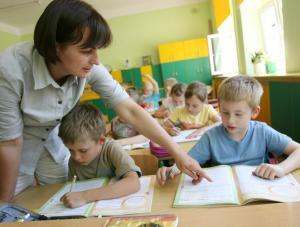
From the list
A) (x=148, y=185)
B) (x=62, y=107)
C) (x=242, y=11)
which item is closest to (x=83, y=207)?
(x=148, y=185)

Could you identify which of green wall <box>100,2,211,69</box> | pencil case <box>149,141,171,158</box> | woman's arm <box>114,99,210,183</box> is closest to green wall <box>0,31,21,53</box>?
green wall <box>100,2,211,69</box>

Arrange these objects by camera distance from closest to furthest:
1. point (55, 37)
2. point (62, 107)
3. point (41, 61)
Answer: point (55, 37)
point (41, 61)
point (62, 107)

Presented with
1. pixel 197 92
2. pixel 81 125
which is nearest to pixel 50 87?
pixel 81 125

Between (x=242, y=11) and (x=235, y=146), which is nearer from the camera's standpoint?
(x=235, y=146)

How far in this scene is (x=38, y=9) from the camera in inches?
237

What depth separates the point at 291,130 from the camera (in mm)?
2316

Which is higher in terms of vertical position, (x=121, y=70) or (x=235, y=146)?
(x=121, y=70)

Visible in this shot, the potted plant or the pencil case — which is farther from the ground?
the potted plant

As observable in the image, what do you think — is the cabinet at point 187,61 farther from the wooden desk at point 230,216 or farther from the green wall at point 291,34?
the wooden desk at point 230,216

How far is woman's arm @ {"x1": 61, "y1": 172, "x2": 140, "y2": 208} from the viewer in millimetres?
1042

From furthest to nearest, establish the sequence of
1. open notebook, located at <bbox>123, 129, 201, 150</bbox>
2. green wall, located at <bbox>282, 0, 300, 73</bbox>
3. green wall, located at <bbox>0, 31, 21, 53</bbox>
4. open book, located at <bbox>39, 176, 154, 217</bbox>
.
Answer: green wall, located at <bbox>0, 31, 21, 53</bbox>, green wall, located at <bbox>282, 0, 300, 73</bbox>, open notebook, located at <bbox>123, 129, 201, 150</bbox>, open book, located at <bbox>39, 176, 154, 217</bbox>

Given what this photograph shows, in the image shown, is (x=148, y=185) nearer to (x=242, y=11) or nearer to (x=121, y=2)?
(x=242, y=11)

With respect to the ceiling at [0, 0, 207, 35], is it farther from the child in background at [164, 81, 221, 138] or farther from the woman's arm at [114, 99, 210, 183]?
the woman's arm at [114, 99, 210, 183]

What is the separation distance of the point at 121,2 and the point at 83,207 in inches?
249
